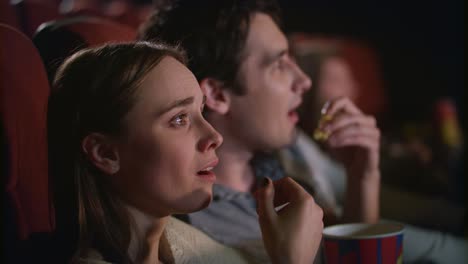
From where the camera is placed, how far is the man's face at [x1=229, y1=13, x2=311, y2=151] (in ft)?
2.78

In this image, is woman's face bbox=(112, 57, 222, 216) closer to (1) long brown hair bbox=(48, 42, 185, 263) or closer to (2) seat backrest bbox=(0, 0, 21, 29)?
(1) long brown hair bbox=(48, 42, 185, 263)

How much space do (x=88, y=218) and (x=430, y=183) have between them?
4.27 feet

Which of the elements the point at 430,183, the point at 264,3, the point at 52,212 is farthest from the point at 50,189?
the point at 430,183

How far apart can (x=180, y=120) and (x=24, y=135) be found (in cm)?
18

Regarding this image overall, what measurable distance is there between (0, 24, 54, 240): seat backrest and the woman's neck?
0.11 metres

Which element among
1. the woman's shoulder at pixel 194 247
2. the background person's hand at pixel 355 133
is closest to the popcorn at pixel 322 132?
the background person's hand at pixel 355 133

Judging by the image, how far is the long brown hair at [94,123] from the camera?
54 centimetres

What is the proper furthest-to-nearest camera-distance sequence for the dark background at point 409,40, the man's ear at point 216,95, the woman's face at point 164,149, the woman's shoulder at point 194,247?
the dark background at point 409,40
the man's ear at point 216,95
the woman's shoulder at point 194,247
the woman's face at point 164,149

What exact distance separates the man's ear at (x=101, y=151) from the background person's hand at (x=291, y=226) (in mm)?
160

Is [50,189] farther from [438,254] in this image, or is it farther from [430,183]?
[430,183]

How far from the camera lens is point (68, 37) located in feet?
2.40

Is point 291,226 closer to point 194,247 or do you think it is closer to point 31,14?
point 194,247

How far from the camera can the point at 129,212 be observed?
56 centimetres

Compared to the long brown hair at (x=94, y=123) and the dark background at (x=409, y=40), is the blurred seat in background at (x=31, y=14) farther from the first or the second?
the dark background at (x=409, y=40)
